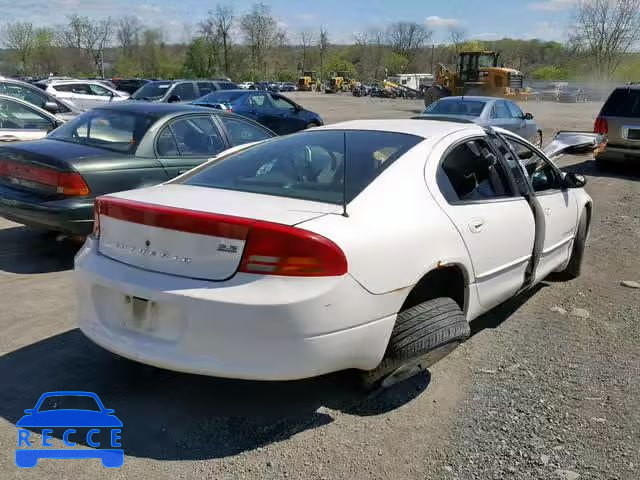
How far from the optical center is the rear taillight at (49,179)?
539cm

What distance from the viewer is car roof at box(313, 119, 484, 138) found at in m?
3.85

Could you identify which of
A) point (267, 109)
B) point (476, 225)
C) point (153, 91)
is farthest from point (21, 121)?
point (153, 91)

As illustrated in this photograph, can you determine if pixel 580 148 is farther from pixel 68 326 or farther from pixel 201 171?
pixel 68 326

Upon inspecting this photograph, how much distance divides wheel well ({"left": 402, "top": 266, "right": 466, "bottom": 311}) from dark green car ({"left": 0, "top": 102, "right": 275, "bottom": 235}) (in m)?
3.34

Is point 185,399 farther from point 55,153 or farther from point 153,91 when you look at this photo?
point 153,91

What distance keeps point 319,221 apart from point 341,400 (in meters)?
1.11

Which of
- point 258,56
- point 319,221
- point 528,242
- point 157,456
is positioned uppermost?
point 258,56

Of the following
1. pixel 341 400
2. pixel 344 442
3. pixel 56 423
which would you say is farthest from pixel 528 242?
pixel 56 423

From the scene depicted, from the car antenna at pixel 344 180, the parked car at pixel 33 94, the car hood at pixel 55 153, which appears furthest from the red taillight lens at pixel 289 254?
the parked car at pixel 33 94

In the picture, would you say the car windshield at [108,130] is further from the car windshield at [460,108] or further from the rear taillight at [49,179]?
the car windshield at [460,108]

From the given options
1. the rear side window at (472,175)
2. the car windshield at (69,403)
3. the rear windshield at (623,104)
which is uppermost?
the rear windshield at (623,104)

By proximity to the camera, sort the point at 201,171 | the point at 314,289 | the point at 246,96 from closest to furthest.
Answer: the point at 314,289
the point at 201,171
the point at 246,96

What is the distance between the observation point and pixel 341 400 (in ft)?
11.0

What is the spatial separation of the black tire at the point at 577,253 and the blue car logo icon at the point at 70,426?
13.8 feet
